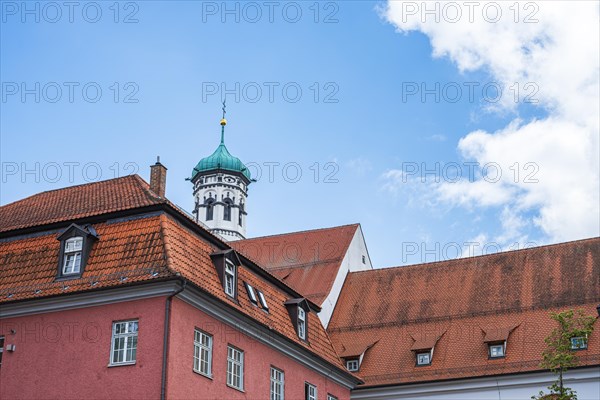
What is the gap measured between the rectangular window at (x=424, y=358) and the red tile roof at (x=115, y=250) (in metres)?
8.63

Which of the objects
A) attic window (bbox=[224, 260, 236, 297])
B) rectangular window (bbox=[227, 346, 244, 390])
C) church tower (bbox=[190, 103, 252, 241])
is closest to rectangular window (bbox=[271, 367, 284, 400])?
rectangular window (bbox=[227, 346, 244, 390])

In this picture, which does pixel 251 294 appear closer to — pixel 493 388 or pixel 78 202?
pixel 78 202

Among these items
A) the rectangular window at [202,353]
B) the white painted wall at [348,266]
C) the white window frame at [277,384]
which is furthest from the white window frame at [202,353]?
the white painted wall at [348,266]

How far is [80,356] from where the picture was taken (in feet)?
80.6

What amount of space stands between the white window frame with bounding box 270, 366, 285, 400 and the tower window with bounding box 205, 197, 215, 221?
1810 inches

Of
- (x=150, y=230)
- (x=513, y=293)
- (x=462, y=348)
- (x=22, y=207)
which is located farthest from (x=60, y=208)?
(x=513, y=293)

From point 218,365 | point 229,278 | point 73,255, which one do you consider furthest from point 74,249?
point 218,365

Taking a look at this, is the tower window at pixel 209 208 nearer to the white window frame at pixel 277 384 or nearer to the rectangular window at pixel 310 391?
the rectangular window at pixel 310 391

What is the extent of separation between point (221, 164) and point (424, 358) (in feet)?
142

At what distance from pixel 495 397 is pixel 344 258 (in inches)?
464

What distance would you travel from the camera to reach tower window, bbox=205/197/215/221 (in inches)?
2970

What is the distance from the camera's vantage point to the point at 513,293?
130ft

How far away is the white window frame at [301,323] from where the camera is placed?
32.4 meters

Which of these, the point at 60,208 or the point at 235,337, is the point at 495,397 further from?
the point at 60,208
